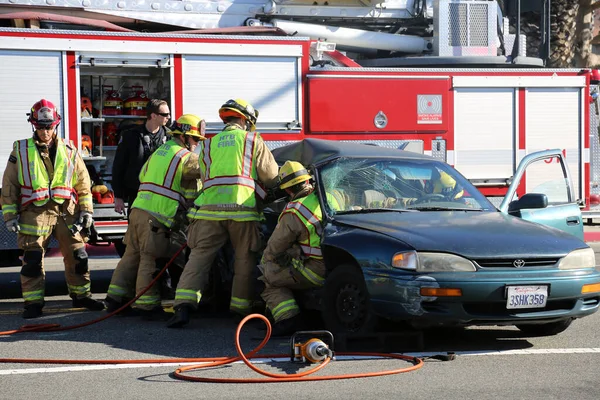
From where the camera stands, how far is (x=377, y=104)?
39.0 feet

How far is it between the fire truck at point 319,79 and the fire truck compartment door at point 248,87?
13 mm

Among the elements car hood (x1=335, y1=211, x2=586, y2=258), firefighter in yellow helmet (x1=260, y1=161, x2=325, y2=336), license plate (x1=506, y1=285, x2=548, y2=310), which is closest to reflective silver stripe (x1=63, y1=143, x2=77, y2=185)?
firefighter in yellow helmet (x1=260, y1=161, x2=325, y2=336)

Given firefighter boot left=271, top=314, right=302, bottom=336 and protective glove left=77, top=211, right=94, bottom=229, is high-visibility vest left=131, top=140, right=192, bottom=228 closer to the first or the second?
protective glove left=77, top=211, right=94, bottom=229

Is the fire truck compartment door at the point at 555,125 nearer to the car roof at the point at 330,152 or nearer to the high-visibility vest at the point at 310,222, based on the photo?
the car roof at the point at 330,152

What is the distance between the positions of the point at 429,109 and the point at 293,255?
206 inches

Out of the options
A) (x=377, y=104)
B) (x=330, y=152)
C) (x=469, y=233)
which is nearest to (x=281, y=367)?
(x=469, y=233)

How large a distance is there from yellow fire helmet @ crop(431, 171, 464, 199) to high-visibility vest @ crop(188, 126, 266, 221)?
4.30ft

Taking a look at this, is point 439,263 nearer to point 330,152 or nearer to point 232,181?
point 330,152

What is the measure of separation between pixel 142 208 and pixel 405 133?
4467 millimetres

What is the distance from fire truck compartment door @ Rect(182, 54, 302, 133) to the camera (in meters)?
11.0

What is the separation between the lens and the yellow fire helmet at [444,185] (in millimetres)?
7758

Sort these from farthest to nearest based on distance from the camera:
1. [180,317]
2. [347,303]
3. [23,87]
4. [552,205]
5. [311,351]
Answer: [23,87]
[552,205]
[180,317]
[347,303]
[311,351]

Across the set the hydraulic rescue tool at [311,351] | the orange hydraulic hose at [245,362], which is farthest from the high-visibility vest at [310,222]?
the hydraulic rescue tool at [311,351]

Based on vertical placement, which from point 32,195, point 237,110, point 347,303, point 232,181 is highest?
point 237,110
